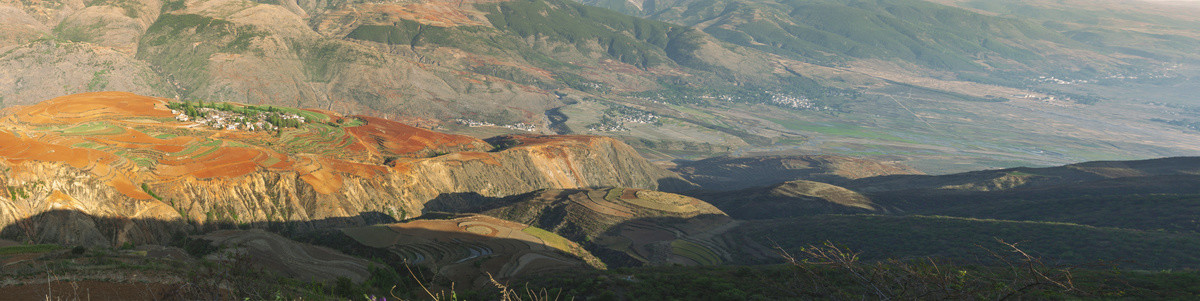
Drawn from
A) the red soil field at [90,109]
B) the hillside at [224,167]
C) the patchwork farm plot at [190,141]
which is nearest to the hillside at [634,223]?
the hillside at [224,167]

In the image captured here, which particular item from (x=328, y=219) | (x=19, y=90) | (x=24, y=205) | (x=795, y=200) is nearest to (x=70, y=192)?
(x=24, y=205)

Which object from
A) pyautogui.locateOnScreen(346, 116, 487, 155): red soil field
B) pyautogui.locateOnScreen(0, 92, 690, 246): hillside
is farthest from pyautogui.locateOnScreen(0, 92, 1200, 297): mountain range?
pyautogui.locateOnScreen(346, 116, 487, 155): red soil field

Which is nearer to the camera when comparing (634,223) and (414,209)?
(634,223)

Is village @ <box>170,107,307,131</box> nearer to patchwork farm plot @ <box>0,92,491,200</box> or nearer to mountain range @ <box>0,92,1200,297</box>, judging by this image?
patchwork farm plot @ <box>0,92,491,200</box>

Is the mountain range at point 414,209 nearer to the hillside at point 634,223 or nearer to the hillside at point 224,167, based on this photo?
the hillside at point 224,167

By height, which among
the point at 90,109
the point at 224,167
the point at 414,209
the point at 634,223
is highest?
the point at 90,109

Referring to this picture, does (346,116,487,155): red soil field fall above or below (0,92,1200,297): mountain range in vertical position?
below

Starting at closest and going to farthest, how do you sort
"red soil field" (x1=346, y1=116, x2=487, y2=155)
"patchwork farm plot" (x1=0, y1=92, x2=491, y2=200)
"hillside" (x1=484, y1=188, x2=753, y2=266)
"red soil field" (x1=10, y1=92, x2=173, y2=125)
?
1. "patchwork farm plot" (x1=0, y1=92, x2=491, y2=200)
2. "hillside" (x1=484, y1=188, x2=753, y2=266)
3. "red soil field" (x1=10, y1=92, x2=173, y2=125)
4. "red soil field" (x1=346, y1=116, x2=487, y2=155)

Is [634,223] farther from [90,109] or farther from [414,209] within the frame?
[90,109]

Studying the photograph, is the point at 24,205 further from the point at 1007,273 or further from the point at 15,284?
the point at 1007,273

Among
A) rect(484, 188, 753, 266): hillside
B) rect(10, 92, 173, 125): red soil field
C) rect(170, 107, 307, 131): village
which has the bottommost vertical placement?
rect(484, 188, 753, 266): hillside

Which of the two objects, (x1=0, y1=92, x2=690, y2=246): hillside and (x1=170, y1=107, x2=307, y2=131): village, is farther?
(x1=170, y1=107, x2=307, y2=131): village

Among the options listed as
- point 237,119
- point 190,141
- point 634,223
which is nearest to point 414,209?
point 190,141
